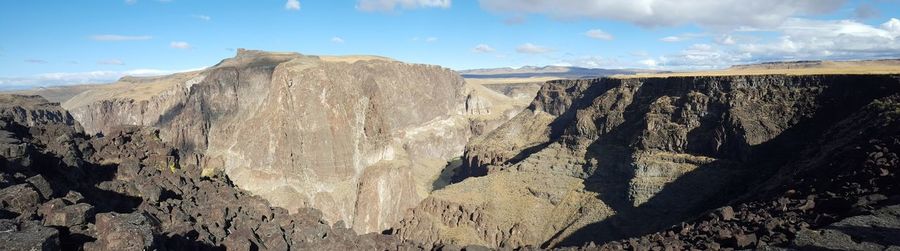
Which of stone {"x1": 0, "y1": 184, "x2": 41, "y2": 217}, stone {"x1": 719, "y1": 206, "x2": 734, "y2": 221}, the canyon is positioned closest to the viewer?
stone {"x1": 0, "y1": 184, "x2": 41, "y2": 217}

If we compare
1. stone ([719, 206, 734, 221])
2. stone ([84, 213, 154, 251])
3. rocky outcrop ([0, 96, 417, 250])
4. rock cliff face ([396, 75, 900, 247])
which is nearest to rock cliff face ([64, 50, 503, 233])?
rock cliff face ([396, 75, 900, 247])

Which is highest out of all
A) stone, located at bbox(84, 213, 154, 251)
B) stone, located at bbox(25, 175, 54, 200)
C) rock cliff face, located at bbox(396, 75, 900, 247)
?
stone, located at bbox(25, 175, 54, 200)

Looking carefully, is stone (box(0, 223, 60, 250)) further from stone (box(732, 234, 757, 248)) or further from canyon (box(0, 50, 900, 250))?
stone (box(732, 234, 757, 248))

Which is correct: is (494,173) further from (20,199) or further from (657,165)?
(20,199)

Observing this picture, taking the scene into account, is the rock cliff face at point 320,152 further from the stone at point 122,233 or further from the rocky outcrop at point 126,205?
the stone at point 122,233

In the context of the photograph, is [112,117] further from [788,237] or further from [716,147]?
[788,237]

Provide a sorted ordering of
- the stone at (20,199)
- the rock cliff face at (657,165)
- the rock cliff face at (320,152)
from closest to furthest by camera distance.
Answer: the stone at (20,199)
the rock cliff face at (657,165)
the rock cliff face at (320,152)

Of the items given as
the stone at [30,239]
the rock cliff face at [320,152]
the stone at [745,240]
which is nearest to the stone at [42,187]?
the stone at [30,239]
